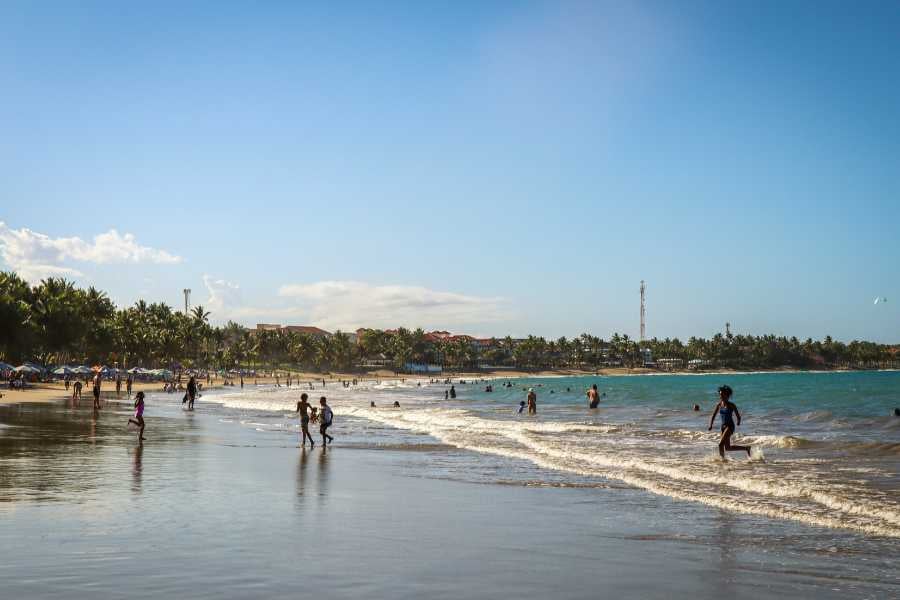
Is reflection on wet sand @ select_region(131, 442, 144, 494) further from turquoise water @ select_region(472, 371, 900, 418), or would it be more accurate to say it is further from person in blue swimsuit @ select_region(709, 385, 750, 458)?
turquoise water @ select_region(472, 371, 900, 418)

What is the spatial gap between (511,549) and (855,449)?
2070 cm

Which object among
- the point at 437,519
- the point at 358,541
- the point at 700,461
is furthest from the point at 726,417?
the point at 358,541

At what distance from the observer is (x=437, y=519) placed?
495 inches

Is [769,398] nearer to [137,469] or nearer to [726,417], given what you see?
[726,417]

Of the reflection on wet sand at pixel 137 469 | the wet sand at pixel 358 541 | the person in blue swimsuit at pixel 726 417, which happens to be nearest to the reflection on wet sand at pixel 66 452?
the reflection on wet sand at pixel 137 469

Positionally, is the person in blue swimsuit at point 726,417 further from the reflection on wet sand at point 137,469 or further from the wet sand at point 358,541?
the reflection on wet sand at point 137,469

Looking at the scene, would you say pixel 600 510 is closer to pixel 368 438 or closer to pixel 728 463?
pixel 728 463

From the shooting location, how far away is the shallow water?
341 inches

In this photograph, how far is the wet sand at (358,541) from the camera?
27.5 ft

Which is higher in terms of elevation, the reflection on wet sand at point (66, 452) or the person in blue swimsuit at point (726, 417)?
the person in blue swimsuit at point (726, 417)

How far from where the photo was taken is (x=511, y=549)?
34.2 feet

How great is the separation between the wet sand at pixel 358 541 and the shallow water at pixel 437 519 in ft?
0.14

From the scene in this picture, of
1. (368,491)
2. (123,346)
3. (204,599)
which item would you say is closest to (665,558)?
(204,599)

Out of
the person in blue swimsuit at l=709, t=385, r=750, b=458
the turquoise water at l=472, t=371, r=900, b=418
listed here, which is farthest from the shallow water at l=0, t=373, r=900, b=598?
the turquoise water at l=472, t=371, r=900, b=418
